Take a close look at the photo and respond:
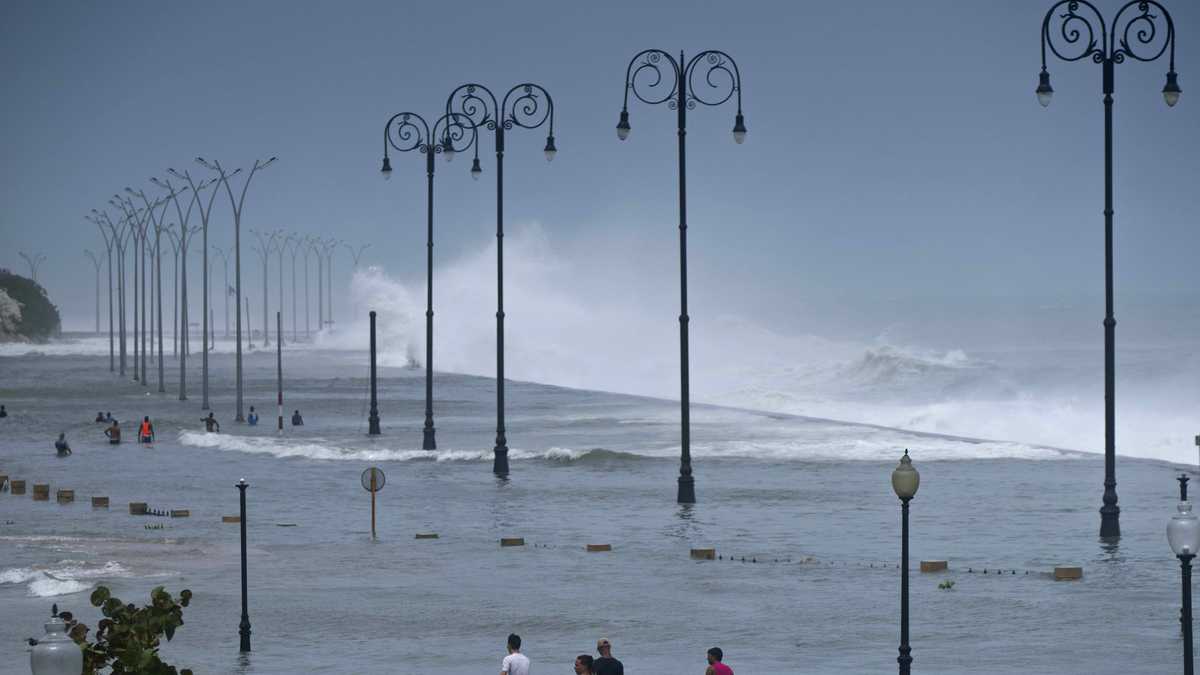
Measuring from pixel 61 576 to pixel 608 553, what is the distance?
851cm

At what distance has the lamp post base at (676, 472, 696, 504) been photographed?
125ft

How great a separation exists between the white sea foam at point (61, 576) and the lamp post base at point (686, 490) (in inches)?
492

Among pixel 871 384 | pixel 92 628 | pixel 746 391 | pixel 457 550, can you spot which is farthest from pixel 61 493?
pixel 871 384

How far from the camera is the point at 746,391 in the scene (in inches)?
4862

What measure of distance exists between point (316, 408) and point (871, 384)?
61984 mm

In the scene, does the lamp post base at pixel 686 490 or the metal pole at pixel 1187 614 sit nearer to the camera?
the metal pole at pixel 1187 614

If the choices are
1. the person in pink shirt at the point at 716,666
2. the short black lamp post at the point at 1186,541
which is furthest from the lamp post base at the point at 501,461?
the short black lamp post at the point at 1186,541

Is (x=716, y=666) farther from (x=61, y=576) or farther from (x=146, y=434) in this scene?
(x=146, y=434)

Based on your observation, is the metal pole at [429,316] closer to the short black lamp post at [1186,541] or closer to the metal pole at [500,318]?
the metal pole at [500,318]

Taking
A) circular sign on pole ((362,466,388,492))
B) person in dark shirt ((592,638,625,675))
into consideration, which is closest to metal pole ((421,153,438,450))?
circular sign on pole ((362,466,388,492))

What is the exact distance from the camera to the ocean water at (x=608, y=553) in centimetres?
2203

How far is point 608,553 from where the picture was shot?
31.0 m

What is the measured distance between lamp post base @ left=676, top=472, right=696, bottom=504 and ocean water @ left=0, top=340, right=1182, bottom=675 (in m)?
0.47

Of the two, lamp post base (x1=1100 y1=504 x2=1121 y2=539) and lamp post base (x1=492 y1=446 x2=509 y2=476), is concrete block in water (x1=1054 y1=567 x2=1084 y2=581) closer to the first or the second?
lamp post base (x1=1100 y1=504 x2=1121 y2=539)
